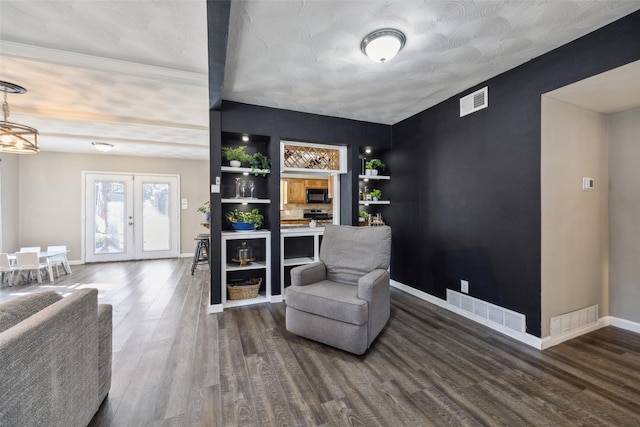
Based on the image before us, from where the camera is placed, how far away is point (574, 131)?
249 centimetres

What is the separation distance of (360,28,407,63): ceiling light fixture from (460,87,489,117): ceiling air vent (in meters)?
1.21

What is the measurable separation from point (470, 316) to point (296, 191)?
370cm

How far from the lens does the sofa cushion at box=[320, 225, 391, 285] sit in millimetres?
2740

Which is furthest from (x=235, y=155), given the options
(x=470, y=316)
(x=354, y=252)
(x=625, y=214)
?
(x=625, y=214)

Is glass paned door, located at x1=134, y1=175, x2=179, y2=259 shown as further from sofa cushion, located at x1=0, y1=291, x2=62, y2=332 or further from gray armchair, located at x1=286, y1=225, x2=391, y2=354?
sofa cushion, located at x1=0, y1=291, x2=62, y2=332

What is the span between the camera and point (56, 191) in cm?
583

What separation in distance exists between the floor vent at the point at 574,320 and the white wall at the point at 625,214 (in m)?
0.30

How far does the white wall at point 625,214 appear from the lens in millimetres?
2574

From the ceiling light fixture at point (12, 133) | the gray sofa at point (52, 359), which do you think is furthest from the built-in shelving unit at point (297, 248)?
the ceiling light fixture at point (12, 133)

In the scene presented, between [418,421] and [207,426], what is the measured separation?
1.17m

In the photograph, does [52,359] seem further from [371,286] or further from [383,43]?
[383,43]

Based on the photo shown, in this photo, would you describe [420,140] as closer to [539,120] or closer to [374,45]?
[539,120]

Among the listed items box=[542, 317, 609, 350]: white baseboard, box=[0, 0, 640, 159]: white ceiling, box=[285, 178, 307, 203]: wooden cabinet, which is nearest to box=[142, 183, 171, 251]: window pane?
box=[0, 0, 640, 159]: white ceiling

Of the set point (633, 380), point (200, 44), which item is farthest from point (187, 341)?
point (633, 380)
